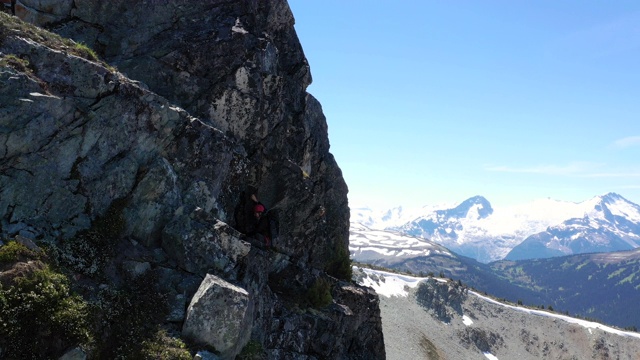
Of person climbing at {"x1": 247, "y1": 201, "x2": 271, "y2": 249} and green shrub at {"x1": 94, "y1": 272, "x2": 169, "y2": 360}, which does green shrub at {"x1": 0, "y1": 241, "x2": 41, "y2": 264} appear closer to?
green shrub at {"x1": 94, "y1": 272, "x2": 169, "y2": 360}

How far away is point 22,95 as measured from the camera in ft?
56.0

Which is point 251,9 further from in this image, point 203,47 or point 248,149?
point 248,149

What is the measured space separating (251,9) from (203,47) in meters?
6.27

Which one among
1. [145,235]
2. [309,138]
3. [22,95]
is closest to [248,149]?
[309,138]

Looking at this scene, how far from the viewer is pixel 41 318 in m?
13.4

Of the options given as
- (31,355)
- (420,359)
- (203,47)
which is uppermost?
(203,47)

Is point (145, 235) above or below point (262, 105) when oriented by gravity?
below

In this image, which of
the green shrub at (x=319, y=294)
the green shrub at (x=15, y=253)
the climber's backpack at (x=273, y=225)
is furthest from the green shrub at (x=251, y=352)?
the green shrub at (x=319, y=294)

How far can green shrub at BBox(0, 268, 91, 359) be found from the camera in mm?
12820

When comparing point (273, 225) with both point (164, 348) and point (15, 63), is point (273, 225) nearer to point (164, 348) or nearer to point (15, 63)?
point (164, 348)

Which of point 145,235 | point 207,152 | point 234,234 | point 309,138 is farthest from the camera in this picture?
point 309,138

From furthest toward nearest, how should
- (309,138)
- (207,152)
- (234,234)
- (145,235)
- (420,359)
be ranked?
(420,359)
(309,138)
(207,152)
(234,234)
(145,235)

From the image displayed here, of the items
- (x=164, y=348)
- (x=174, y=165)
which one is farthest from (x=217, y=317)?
(x=174, y=165)

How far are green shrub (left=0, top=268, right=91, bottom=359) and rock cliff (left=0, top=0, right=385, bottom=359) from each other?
41 cm
